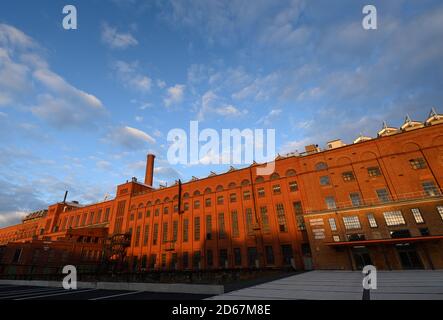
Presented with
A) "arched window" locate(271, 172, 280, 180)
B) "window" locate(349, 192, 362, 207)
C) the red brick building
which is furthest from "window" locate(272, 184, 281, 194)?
"window" locate(349, 192, 362, 207)

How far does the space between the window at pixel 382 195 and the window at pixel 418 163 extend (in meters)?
4.19

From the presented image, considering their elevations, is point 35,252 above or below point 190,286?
above

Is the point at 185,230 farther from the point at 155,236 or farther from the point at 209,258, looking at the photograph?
the point at 155,236

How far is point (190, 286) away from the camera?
29.8 ft

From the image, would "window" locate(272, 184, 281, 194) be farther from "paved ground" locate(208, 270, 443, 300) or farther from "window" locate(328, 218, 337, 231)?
"paved ground" locate(208, 270, 443, 300)

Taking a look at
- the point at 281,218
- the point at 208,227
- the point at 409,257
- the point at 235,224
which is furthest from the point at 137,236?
the point at 409,257

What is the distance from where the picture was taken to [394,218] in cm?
2186

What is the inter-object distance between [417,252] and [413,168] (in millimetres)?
9431
